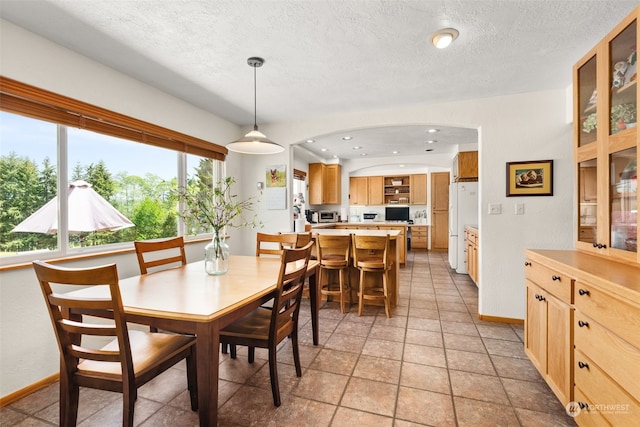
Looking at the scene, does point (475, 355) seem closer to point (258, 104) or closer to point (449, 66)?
point (449, 66)

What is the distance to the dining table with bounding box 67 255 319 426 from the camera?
4.13ft

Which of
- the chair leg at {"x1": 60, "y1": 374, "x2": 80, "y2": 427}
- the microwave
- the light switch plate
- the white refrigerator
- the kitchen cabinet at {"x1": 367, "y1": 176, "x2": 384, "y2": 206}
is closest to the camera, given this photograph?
the chair leg at {"x1": 60, "y1": 374, "x2": 80, "y2": 427}

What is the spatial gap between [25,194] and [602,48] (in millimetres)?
3868

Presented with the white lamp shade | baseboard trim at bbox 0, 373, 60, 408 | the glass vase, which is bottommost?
baseboard trim at bbox 0, 373, 60, 408

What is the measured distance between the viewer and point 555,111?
2.93 meters

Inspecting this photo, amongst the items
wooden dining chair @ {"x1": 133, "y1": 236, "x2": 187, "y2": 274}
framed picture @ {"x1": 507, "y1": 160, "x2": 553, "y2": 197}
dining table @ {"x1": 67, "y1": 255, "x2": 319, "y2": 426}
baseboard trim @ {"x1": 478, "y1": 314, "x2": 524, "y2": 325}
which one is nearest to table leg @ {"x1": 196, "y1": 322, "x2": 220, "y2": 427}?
dining table @ {"x1": 67, "y1": 255, "x2": 319, "y2": 426}

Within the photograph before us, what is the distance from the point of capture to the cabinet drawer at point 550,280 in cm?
159

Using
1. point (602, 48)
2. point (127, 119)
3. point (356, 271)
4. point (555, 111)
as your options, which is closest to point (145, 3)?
point (127, 119)

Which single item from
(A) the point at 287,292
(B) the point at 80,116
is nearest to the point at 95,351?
(A) the point at 287,292

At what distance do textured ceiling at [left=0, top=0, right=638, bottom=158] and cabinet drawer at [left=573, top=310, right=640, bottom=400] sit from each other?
71.0 inches

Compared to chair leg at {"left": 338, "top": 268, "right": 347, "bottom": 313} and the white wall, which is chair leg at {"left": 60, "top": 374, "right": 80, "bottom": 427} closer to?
the white wall

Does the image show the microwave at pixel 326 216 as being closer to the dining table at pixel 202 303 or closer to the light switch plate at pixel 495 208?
the light switch plate at pixel 495 208

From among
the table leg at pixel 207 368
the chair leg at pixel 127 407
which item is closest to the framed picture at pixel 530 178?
the table leg at pixel 207 368

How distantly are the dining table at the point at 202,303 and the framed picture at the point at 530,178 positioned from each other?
261cm
